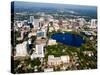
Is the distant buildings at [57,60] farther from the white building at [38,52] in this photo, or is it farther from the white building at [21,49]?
the white building at [21,49]

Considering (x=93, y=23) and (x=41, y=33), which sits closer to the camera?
(x=41, y=33)

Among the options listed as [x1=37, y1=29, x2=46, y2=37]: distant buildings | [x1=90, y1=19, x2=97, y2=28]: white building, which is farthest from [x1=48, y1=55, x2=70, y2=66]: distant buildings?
[x1=90, y1=19, x2=97, y2=28]: white building

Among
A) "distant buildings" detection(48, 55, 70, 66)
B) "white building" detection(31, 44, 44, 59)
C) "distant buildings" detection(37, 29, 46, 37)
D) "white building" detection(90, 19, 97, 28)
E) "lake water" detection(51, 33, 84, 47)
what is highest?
"white building" detection(90, 19, 97, 28)

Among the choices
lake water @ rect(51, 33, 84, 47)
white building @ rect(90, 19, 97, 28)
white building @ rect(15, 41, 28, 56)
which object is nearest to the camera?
white building @ rect(15, 41, 28, 56)

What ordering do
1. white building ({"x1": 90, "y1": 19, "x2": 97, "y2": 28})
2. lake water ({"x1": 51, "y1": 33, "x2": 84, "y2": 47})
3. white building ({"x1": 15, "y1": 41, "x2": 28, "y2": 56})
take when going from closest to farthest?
white building ({"x1": 15, "y1": 41, "x2": 28, "y2": 56})
lake water ({"x1": 51, "y1": 33, "x2": 84, "y2": 47})
white building ({"x1": 90, "y1": 19, "x2": 97, "y2": 28})

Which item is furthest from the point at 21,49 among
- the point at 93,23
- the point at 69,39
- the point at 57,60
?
the point at 93,23

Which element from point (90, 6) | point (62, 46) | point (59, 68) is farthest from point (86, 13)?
point (59, 68)

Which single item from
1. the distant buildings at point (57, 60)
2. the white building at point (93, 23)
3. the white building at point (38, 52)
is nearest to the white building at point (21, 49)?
the white building at point (38, 52)

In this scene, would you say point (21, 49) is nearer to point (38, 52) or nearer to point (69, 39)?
point (38, 52)

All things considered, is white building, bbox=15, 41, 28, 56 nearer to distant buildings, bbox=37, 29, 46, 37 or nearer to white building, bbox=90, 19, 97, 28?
distant buildings, bbox=37, 29, 46, 37
